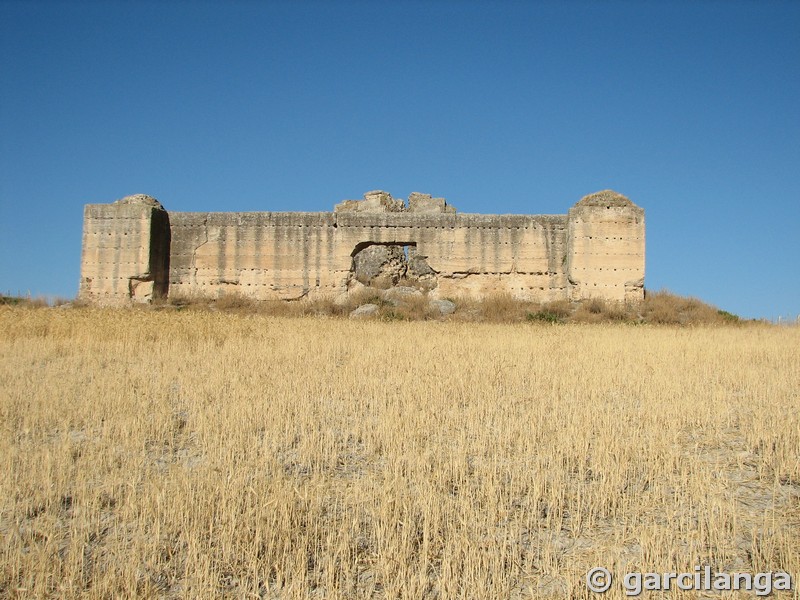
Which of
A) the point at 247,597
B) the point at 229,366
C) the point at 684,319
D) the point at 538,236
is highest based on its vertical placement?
the point at 538,236

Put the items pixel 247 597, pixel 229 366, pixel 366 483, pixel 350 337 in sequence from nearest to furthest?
pixel 247 597 → pixel 366 483 → pixel 229 366 → pixel 350 337

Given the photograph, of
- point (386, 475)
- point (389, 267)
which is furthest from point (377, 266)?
point (386, 475)

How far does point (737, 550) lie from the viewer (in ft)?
11.3

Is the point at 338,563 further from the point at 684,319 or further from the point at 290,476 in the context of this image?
the point at 684,319

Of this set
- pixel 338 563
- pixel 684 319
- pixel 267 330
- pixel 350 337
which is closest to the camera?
pixel 338 563

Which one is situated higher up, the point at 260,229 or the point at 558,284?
the point at 260,229

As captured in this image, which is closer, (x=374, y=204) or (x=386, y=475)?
(x=386, y=475)

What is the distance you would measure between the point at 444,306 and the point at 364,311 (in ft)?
6.53

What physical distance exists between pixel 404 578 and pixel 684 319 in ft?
49.9

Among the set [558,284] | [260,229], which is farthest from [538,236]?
[260,229]

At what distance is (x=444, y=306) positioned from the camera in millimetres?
16609

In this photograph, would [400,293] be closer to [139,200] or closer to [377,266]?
[377,266]

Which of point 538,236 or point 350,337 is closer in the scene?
point 350,337

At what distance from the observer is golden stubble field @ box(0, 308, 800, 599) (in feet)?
10.6
